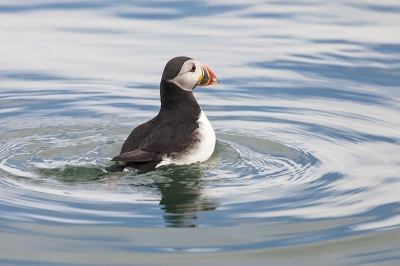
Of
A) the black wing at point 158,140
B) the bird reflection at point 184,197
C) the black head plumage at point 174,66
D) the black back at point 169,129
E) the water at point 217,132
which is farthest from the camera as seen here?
the black head plumage at point 174,66

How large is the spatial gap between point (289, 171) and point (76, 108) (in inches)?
136

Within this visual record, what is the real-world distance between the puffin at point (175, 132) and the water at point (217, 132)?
145 millimetres

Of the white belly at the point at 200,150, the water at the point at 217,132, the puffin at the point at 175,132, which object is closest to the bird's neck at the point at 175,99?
the puffin at the point at 175,132

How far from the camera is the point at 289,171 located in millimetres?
7418

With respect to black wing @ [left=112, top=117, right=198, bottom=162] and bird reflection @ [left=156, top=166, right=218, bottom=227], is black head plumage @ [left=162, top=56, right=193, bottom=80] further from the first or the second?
bird reflection @ [left=156, top=166, right=218, bottom=227]

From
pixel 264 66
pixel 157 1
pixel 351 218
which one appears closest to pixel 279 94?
pixel 264 66

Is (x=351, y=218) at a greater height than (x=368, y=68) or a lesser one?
lesser

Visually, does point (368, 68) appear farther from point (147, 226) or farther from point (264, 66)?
point (147, 226)

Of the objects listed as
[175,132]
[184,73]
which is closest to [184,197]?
[175,132]

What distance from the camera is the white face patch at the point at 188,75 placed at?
782 centimetres

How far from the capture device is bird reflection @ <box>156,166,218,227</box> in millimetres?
6250

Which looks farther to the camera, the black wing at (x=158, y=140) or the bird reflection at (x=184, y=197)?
the black wing at (x=158, y=140)

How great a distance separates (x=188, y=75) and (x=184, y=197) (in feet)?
5.20

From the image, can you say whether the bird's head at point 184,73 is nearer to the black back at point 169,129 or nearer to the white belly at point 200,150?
the black back at point 169,129
